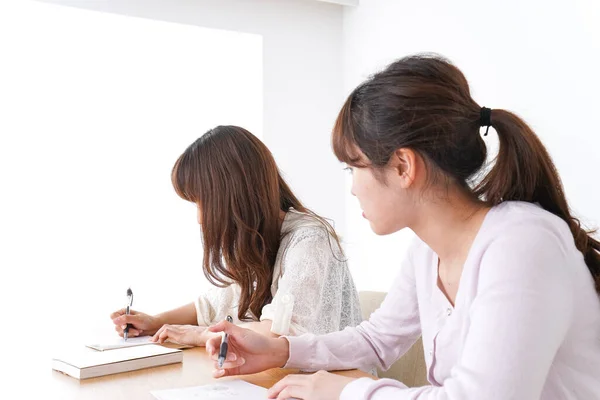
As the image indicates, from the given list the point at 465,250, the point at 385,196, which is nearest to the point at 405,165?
the point at 385,196

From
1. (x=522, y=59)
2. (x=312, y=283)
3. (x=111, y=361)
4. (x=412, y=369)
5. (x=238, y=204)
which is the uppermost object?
(x=522, y=59)

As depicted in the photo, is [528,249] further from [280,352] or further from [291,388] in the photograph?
[280,352]

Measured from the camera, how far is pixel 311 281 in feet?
5.65

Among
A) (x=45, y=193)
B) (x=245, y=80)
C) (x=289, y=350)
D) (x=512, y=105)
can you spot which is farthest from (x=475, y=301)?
(x=245, y=80)

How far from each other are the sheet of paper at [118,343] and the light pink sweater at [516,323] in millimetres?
805

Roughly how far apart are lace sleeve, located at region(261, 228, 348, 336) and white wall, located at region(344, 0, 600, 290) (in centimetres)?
96

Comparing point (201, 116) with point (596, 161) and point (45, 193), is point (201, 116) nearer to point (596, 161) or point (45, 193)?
point (45, 193)

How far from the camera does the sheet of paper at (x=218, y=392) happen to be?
1113 mm

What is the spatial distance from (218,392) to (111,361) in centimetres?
33

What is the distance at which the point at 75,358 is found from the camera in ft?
4.65

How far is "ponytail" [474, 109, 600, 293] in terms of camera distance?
1.08 m

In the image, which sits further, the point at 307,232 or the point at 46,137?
the point at 46,137

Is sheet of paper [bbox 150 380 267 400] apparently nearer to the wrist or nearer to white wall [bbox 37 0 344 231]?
the wrist

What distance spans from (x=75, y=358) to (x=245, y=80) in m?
2.86
